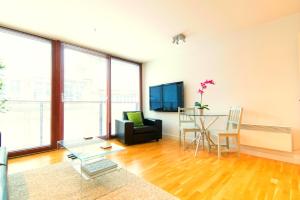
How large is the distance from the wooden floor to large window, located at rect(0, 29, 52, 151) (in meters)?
0.54

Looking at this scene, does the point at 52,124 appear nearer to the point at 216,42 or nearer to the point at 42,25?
the point at 42,25

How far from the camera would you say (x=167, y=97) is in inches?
173

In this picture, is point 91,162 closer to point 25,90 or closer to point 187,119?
point 25,90

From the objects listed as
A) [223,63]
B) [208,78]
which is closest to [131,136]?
[208,78]

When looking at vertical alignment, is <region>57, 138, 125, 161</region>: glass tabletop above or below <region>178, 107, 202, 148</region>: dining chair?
below

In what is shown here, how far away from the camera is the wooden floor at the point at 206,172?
1732 mm

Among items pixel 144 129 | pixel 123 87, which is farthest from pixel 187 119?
pixel 123 87

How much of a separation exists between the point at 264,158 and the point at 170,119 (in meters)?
2.26

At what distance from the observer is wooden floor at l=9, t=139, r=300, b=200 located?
68.2 inches

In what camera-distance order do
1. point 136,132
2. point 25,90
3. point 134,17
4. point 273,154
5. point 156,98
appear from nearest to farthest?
point 134,17
point 273,154
point 25,90
point 136,132
point 156,98

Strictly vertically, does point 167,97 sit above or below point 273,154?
above

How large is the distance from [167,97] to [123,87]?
139cm

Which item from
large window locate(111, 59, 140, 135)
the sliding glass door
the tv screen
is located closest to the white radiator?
the tv screen

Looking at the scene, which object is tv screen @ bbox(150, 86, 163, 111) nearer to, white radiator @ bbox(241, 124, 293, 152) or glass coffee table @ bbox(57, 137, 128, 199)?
white radiator @ bbox(241, 124, 293, 152)
